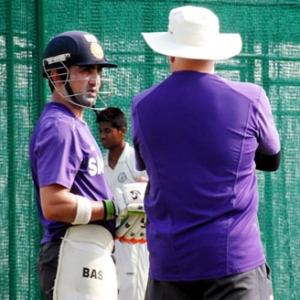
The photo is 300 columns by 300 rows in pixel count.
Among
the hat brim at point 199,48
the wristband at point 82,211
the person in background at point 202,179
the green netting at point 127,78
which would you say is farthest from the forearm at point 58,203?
the green netting at point 127,78

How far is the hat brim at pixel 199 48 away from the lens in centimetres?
428

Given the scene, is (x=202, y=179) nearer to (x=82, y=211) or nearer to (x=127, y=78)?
(x=82, y=211)

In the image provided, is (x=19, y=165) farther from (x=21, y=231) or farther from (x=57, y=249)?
(x=57, y=249)

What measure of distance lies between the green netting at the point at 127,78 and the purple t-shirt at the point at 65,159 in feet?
7.06

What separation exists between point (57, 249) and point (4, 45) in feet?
8.34

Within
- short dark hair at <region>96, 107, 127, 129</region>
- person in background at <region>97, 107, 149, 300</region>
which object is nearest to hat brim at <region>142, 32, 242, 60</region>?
person in background at <region>97, 107, 149, 300</region>

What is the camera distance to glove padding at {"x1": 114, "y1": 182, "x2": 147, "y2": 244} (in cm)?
515

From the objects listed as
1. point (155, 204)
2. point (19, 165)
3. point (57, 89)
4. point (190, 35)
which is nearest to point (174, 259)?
point (155, 204)

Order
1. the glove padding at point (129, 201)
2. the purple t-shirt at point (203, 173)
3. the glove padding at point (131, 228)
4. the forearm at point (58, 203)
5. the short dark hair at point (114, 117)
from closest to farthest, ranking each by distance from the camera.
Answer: the purple t-shirt at point (203, 173) < the forearm at point (58, 203) < the glove padding at point (129, 201) < the glove padding at point (131, 228) < the short dark hair at point (114, 117)

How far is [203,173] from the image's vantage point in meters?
4.15

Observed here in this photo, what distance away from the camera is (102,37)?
7395mm

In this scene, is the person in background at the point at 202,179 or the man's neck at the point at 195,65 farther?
the man's neck at the point at 195,65

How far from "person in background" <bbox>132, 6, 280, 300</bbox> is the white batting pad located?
2.44ft

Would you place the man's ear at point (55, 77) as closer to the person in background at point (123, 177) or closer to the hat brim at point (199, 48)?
the hat brim at point (199, 48)
